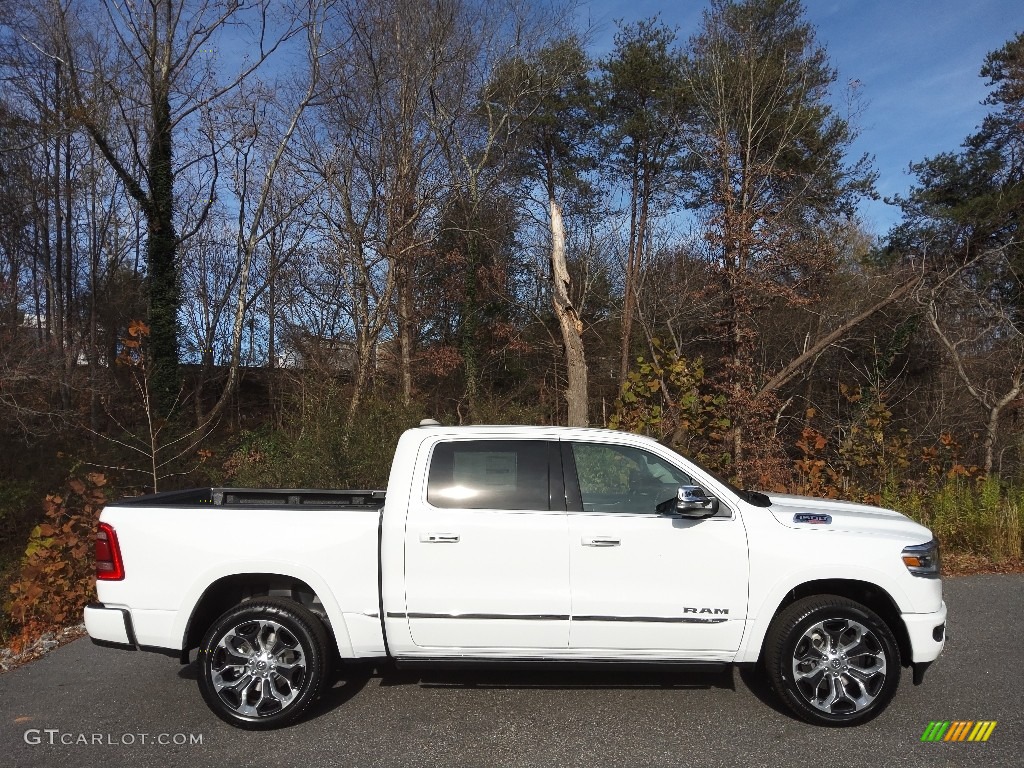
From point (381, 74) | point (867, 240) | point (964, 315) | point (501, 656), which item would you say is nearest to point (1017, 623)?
point (501, 656)

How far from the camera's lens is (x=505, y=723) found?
4324mm

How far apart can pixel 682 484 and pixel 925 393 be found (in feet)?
58.3

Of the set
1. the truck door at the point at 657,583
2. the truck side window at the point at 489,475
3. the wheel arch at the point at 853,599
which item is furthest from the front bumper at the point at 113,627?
the wheel arch at the point at 853,599

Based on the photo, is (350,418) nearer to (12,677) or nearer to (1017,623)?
(12,677)

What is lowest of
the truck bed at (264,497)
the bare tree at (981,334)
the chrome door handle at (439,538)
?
the chrome door handle at (439,538)

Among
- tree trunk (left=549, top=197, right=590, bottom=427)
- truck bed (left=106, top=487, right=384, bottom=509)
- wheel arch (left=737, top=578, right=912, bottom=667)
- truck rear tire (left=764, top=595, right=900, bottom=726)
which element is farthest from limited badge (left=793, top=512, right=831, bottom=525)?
tree trunk (left=549, top=197, right=590, bottom=427)

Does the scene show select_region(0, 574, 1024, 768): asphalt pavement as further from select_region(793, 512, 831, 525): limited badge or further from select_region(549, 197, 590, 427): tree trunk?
select_region(549, 197, 590, 427): tree trunk

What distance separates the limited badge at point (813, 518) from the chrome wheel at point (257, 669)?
10.3 feet

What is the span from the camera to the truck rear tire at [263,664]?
14.1 feet

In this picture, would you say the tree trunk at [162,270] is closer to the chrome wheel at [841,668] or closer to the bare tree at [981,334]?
the chrome wheel at [841,668]

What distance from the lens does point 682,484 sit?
4613 mm

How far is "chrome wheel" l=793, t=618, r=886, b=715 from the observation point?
4289 mm

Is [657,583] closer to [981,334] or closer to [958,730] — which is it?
[958,730]

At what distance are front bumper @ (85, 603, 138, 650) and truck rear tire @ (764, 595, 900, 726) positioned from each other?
3838 millimetres
